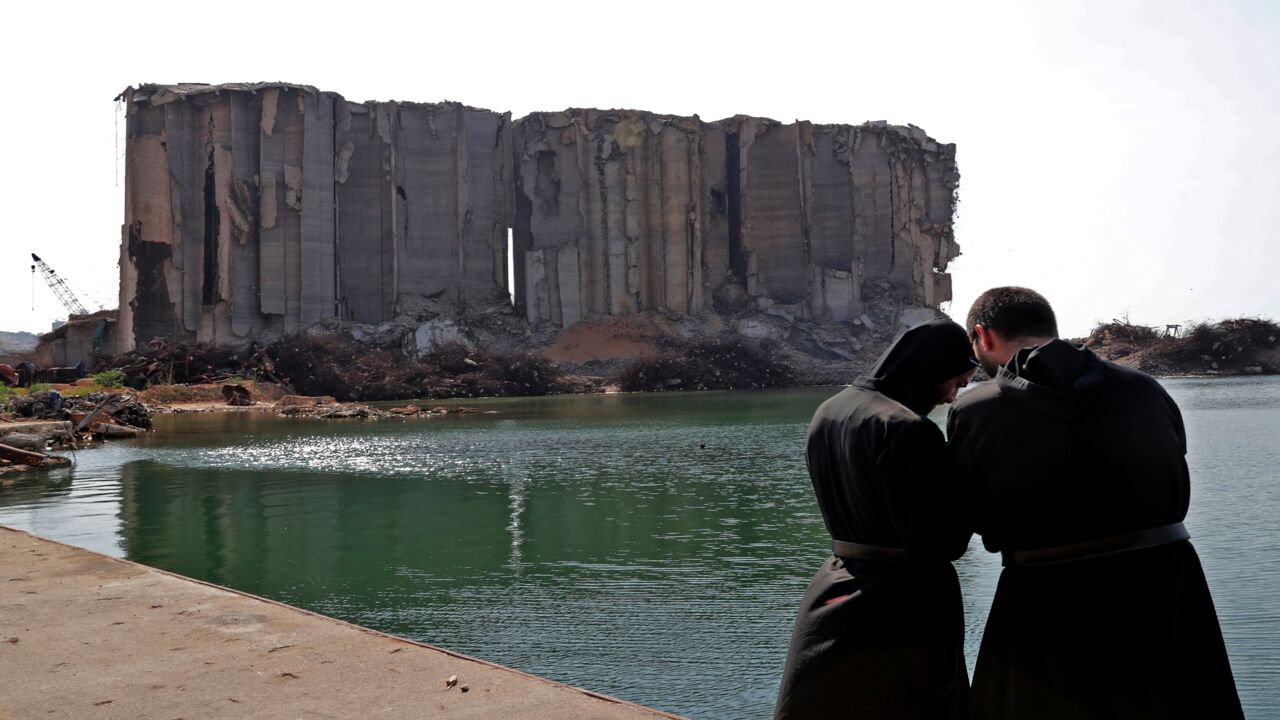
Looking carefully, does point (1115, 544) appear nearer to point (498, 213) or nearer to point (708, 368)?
point (708, 368)

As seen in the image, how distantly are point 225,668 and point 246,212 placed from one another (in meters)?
51.8

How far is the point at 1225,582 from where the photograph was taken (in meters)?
8.21

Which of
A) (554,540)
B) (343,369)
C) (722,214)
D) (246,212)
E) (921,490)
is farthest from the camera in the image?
(722,214)

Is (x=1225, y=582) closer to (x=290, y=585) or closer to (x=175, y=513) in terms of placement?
(x=290, y=585)

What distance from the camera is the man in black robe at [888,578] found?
8.79ft

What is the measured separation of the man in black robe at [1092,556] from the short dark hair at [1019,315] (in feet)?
0.83

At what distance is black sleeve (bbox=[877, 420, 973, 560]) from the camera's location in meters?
2.66

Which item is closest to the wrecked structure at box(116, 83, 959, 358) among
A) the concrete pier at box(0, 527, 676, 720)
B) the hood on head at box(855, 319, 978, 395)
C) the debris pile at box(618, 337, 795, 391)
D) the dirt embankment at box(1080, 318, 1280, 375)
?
the debris pile at box(618, 337, 795, 391)

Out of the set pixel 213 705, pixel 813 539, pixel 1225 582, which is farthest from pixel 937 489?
pixel 813 539

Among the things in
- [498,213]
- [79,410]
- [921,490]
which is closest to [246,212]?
[498,213]

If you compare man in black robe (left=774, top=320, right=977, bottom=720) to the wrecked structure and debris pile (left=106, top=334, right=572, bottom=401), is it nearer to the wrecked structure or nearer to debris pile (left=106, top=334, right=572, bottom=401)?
debris pile (left=106, top=334, right=572, bottom=401)

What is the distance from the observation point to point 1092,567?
2.56 m

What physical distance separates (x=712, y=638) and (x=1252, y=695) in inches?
115

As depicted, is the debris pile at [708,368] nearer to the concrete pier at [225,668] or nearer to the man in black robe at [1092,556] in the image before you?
the concrete pier at [225,668]
